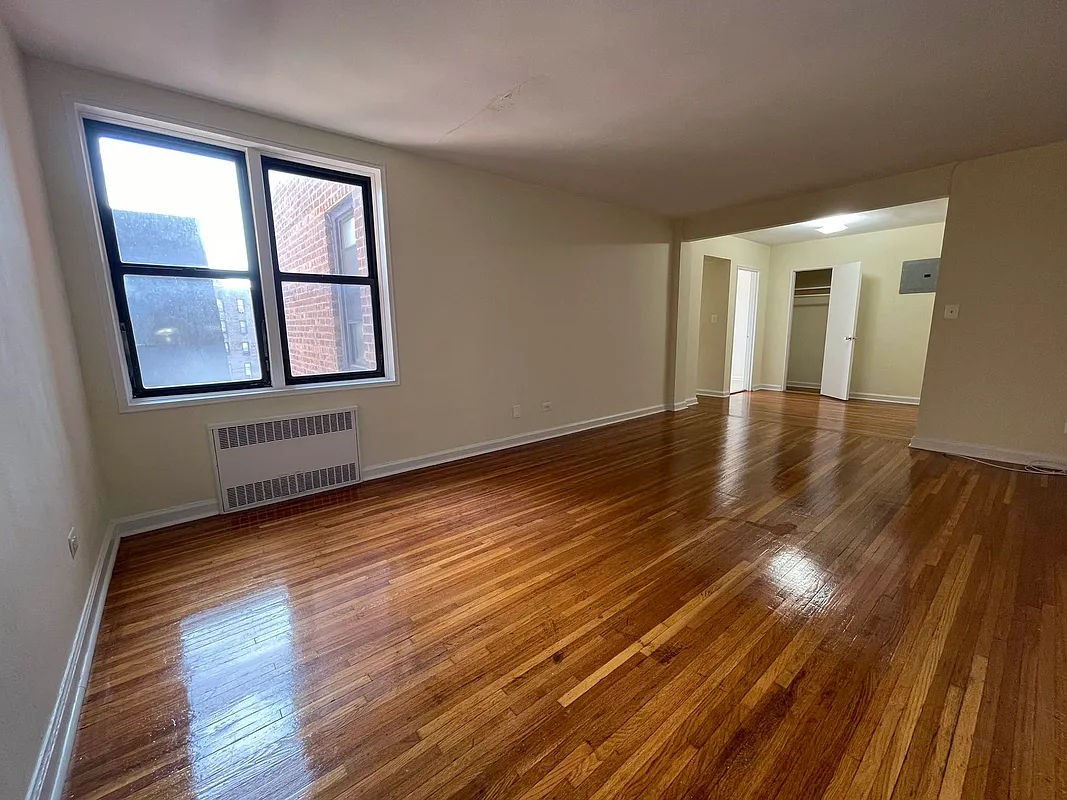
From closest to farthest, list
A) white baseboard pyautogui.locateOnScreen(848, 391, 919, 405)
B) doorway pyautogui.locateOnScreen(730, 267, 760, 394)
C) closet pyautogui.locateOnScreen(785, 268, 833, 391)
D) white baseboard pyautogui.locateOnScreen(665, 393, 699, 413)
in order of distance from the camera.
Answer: white baseboard pyautogui.locateOnScreen(665, 393, 699, 413), white baseboard pyautogui.locateOnScreen(848, 391, 919, 405), doorway pyautogui.locateOnScreen(730, 267, 760, 394), closet pyautogui.locateOnScreen(785, 268, 833, 391)

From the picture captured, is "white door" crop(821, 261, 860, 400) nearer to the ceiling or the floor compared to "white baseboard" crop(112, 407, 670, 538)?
nearer to the ceiling

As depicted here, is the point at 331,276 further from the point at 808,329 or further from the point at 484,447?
the point at 808,329

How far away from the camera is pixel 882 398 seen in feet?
22.6

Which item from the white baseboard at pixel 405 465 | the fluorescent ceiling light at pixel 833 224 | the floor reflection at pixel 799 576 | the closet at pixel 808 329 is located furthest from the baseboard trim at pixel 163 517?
the closet at pixel 808 329

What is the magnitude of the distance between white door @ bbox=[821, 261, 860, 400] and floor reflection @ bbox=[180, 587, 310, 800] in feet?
26.0

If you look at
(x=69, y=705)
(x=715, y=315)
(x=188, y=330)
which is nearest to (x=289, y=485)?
(x=188, y=330)

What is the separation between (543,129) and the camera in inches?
117

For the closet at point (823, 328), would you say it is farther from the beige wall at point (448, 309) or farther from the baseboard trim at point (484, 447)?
the baseboard trim at point (484, 447)

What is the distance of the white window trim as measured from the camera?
2352 mm

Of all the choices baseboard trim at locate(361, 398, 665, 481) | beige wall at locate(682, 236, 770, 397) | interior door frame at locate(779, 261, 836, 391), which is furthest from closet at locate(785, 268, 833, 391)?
baseboard trim at locate(361, 398, 665, 481)

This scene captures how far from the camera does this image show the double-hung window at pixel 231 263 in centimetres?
252

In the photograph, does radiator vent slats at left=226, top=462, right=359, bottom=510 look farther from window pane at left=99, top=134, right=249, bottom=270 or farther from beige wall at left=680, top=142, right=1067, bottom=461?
beige wall at left=680, top=142, right=1067, bottom=461

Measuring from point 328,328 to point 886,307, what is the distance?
8.01m

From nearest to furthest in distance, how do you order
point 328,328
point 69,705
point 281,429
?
point 69,705
point 281,429
point 328,328
